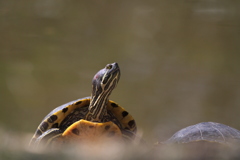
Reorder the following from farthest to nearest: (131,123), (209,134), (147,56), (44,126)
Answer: (147,56) → (131,123) → (44,126) → (209,134)

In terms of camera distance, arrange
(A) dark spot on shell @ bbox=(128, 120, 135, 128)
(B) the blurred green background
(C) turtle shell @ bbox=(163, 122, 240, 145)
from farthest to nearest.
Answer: (B) the blurred green background, (A) dark spot on shell @ bbox=(128, 120, 135, 128), (C) turtle shell @ bbox=(163, 122, 240, 145)

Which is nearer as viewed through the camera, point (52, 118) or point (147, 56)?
point (52, 118)

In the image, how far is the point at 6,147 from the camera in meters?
0.35

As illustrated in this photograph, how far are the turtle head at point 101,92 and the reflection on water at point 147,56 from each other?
0.47 metres

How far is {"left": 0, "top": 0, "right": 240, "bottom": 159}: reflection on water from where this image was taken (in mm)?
1661

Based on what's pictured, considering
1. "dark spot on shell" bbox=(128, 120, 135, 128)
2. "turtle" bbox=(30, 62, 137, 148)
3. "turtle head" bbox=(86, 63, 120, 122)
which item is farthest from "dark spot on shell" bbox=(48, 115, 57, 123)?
"dark spot on shell" bbox=(128, 120, 135, 128)

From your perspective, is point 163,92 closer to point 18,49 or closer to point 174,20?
point 174,20

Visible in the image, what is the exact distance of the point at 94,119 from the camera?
3.73 ft

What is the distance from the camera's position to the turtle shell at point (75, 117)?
1123mm

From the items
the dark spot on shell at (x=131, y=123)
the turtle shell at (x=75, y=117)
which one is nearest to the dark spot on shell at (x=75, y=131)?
the turtle shell at (x=75, y=117)

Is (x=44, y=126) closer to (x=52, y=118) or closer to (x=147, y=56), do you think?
(x=52, y=118)

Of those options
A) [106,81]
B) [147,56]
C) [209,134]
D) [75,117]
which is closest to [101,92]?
[106,81]

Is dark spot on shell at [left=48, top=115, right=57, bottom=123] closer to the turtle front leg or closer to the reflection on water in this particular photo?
the turtle front leg

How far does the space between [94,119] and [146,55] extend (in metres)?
0.88
